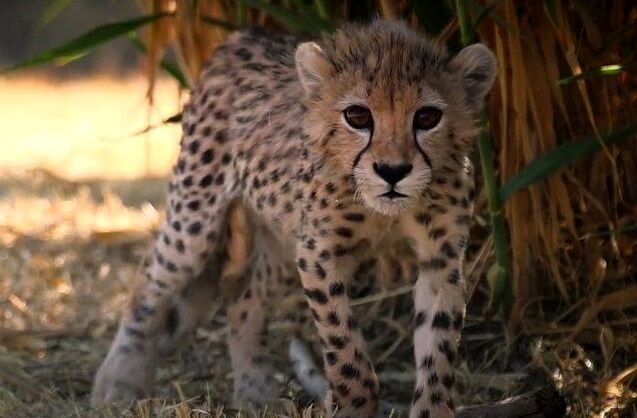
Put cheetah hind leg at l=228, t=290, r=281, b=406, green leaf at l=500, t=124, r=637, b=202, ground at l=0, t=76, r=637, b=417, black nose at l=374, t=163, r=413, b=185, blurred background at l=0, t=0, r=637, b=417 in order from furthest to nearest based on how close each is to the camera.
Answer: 1. cheetah hind leg at l=228, t=290, r=281, b=406
2. ground at l=0, t=76, r=637, b=417
3. blurred background at l=0, t=0, r=637, b=417
4. green leaf at l=500, t=124, r=637, b=202
5. black nose at l=374, t=163, r=413, b=185

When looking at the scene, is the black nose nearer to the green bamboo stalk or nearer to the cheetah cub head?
the cheetah cub head

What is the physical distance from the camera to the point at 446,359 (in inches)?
151

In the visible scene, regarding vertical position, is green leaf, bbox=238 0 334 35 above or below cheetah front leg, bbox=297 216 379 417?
above

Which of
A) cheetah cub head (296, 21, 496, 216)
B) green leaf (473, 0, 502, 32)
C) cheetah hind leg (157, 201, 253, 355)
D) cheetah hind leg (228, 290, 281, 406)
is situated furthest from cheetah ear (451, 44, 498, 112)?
cheetah hind leg (228, 290, 281, 406)

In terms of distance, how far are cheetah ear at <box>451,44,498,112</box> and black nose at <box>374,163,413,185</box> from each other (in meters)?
0.41

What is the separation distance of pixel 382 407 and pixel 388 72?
1174 mm

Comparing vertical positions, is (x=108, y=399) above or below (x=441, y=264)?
below

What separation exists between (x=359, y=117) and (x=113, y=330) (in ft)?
6.90

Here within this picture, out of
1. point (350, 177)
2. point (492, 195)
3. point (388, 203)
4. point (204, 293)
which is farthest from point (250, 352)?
point (388, 203)

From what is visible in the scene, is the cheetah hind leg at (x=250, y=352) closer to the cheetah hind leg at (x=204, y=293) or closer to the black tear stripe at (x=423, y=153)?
the cheetah hind leg at (x=204, y=293)

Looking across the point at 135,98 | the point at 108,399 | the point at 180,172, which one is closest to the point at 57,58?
the point at 180,172

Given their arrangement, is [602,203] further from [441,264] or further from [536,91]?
[441,264]

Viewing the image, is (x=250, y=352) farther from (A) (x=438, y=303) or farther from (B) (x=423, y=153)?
(B) (x=423, y=153)

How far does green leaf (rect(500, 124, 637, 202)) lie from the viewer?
13.8 feet
